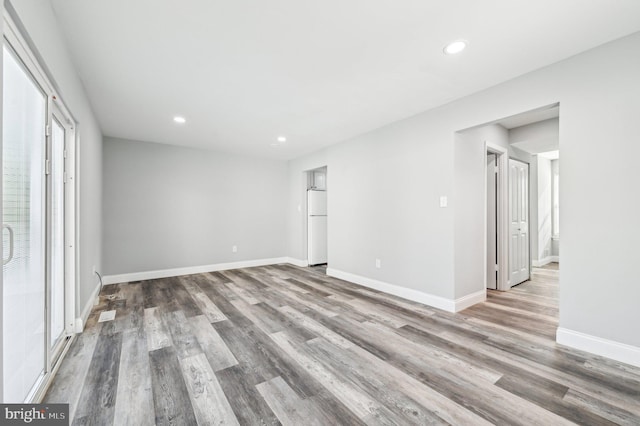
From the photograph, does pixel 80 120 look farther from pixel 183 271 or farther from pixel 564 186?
pixel 564 186

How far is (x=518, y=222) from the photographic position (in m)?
4.36

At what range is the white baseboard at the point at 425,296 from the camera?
10.3ft

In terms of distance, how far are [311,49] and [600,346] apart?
3.29m

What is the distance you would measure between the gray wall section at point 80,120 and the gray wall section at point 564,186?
3466mm

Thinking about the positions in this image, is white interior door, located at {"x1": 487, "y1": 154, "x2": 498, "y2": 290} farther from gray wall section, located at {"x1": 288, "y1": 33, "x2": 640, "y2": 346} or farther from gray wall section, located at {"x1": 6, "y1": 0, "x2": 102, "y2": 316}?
gray wall section, located at {"x1": 6, "y1": 0, "x2": 102, "y2": 316}

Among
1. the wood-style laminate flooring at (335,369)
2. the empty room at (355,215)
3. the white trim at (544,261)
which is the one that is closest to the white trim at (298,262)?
the empty room at (355,215)

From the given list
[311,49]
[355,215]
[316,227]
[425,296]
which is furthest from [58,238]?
[316,227]

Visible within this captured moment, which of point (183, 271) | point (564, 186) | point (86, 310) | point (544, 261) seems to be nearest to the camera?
point (564, 186)

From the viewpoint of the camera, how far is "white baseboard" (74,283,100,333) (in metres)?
2.57

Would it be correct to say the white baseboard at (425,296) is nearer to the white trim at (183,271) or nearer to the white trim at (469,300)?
the white trim at (469,300)

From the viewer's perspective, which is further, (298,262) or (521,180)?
(298,262)

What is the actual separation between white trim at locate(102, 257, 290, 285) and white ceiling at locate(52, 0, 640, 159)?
2.64 metres

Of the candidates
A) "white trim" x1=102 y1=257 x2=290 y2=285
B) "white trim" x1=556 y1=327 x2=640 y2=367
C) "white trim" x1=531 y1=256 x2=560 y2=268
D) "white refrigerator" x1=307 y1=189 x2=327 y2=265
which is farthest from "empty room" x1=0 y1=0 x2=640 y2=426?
"white trim" x1=531 y1=256 x2=560 y2=268

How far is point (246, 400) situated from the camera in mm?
1635
